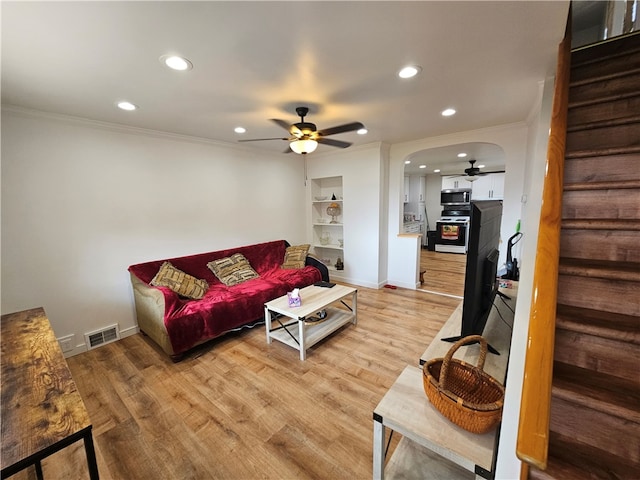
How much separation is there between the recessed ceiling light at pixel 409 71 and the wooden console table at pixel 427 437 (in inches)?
73.1

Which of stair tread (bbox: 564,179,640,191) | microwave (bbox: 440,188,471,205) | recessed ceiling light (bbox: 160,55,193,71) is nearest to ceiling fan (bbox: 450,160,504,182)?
microwave (bbox: 440,188,471,205)

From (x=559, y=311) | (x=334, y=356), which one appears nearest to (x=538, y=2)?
(x=559, y=311)

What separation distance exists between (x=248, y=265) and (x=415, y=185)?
623cm

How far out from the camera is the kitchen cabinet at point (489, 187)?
22.4ft

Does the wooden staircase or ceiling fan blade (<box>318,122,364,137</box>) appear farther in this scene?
ceiling fan blade (<box>318,122,364,137</box>)

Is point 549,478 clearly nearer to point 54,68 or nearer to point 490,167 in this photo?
point 54,68

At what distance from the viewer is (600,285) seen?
1.13m

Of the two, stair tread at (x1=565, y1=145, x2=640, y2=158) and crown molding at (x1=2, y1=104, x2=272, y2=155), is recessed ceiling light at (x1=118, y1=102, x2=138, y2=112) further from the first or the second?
stair tread at (x1=565, y1=145, x2=640, y2=158)

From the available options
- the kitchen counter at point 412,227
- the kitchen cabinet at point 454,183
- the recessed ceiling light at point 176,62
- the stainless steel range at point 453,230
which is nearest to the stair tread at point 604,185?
the recessed ceiling light at point 176,62

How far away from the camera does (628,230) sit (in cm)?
118

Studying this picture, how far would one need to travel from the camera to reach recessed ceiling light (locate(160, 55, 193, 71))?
159 centimetres

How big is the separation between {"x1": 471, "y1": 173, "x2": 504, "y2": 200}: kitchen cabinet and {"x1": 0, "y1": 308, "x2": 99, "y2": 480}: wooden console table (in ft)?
27.1

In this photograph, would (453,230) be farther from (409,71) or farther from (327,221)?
(409,71)

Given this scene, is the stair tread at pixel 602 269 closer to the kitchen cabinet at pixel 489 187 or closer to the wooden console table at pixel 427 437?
the wooden console table at pixel 427 437
